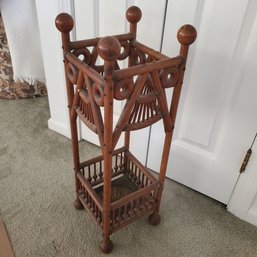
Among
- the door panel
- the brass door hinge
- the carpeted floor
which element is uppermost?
the door panel

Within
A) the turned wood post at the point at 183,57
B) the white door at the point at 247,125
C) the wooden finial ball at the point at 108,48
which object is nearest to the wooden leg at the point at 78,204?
the turned wood post at the point at 183,57

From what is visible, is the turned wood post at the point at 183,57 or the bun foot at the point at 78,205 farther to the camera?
the bun foot at the point at 78,205

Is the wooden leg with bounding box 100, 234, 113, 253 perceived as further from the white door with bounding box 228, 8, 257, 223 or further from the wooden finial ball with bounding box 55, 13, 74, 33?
the wooden finial ball with bounding box 55, 13, 74, 33

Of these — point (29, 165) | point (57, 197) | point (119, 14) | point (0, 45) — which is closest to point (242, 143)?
point (119, 14)

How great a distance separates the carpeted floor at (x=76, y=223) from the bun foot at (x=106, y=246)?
0.9 inches

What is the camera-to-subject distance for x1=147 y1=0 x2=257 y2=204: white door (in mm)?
891

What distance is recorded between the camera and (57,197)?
122cm

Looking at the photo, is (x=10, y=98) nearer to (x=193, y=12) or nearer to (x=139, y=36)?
(x=139, y=36)

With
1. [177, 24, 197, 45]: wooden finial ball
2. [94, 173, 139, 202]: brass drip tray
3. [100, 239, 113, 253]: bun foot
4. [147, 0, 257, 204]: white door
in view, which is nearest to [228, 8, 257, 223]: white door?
[147, 0, 257, 204]: white door

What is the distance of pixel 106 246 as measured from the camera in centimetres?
101

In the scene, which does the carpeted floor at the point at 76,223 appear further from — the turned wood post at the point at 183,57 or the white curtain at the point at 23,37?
the white curtain at the point at 23,37

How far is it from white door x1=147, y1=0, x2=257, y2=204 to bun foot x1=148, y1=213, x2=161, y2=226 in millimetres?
252

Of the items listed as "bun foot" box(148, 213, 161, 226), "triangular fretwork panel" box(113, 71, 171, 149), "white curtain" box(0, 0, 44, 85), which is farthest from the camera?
"white curtain" box(0, 0, 44, 85)

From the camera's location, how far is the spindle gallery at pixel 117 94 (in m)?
0.66
